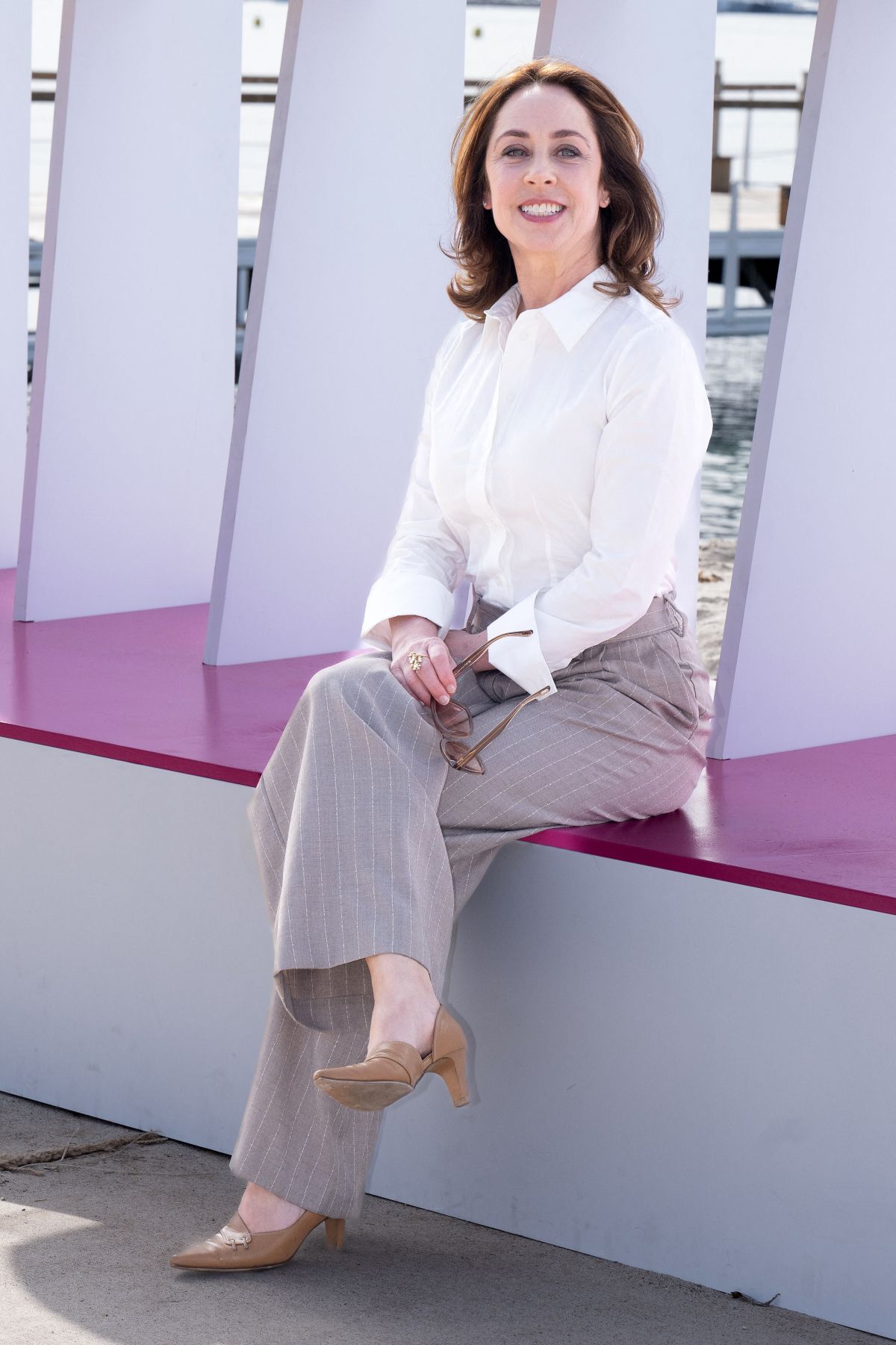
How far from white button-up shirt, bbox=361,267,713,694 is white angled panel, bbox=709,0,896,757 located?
62 cm

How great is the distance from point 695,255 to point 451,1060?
72.4 inches

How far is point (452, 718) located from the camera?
2330mm

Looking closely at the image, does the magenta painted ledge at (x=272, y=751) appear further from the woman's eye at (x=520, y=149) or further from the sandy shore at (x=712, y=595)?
the sandy shore at (x=712, y=595)

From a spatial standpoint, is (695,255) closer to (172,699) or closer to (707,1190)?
(172,699)

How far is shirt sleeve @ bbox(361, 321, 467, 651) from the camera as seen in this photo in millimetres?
2535

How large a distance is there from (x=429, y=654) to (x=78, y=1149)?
102 centimetres

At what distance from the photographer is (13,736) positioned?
9.83 ft

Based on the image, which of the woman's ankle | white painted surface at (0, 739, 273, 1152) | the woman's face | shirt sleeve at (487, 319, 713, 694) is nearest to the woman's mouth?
the woman's face

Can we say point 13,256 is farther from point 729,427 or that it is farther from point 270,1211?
point 729,427

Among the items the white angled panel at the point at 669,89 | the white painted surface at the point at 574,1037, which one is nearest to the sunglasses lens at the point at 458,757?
the white painted surface at the point at 574,1037

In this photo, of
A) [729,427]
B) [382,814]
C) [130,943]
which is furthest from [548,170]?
[729,427]

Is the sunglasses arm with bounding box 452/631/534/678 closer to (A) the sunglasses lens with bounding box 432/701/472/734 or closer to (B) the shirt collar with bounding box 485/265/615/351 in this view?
(A) the sunglasses lens with bounding box 432/701/472/734

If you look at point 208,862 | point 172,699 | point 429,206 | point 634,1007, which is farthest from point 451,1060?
point 429,206

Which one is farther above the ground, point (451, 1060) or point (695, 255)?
point (695, 255)
